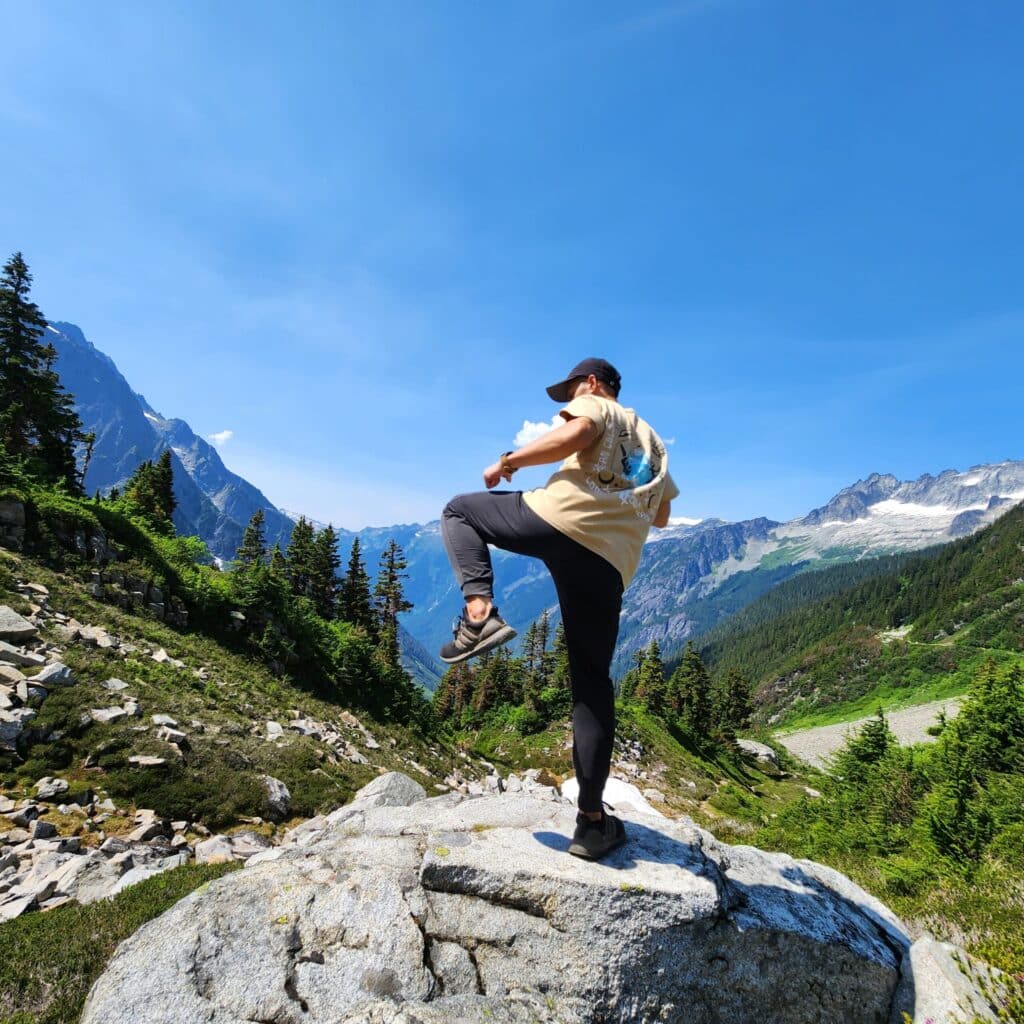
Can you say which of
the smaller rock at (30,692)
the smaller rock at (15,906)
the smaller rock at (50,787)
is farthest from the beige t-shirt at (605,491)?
the smaller rock at (30,692)

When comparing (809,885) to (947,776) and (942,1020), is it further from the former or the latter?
(947,776)

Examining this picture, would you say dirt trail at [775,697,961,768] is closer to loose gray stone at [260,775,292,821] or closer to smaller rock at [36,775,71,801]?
loose gray stone at [260,775,292,821]

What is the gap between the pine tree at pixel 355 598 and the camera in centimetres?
4928

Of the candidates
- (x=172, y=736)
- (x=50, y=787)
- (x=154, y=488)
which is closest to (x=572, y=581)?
(x=50, y=787)

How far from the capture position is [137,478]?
5384 centimetres

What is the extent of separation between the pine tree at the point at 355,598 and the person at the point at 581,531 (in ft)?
156

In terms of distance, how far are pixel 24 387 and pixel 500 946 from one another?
152ft

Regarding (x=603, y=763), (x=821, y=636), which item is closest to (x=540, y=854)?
(x=603, y=763)

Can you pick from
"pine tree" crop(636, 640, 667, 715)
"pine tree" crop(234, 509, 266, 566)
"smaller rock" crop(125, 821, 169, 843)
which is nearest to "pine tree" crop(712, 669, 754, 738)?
"pine tree" crop(636, 640, 667, 715)

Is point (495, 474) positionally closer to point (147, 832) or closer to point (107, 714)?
point (147, 832)

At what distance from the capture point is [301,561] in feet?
162

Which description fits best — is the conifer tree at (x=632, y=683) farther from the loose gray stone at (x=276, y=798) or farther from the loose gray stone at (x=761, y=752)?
the loose gray stone at (x=276, y=798)

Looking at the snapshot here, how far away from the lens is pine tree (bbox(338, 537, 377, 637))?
4928cm

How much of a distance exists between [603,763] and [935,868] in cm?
626
